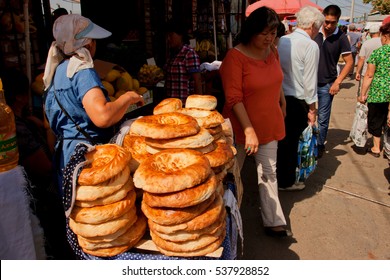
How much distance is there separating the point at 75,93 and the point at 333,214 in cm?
360

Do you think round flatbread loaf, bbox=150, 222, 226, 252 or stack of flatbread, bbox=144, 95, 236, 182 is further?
stack of flatbread, bbox=144, 95, 236, 182

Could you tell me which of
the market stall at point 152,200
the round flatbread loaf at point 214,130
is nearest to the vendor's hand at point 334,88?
the round flatbread loaf at point 214,130

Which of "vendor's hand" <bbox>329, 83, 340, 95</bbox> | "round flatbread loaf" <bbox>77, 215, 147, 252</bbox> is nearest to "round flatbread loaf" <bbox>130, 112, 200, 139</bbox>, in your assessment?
"round flatbread loaf" <bbox>77, 215, 147, 252</bbox>

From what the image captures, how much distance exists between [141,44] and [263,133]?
13.5ft

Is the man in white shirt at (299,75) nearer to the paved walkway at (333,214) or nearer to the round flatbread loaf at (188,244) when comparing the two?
the paved walkway at (333,214)

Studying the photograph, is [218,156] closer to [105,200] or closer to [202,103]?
[202,103]

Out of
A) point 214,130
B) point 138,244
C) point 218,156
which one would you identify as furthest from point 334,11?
point 138,244

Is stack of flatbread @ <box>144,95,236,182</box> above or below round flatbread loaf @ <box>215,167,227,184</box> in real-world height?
above

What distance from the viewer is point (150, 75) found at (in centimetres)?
490

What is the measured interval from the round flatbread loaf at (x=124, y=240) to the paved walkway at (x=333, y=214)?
1.95 metres

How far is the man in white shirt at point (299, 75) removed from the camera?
3.91m

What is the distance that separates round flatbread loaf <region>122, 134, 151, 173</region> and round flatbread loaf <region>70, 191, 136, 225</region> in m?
0.29

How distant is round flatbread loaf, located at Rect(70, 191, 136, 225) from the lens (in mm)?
1655

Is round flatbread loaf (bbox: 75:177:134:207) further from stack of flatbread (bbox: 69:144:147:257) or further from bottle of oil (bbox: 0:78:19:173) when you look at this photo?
bottle of oil (bbox: 0:78:19:173)
